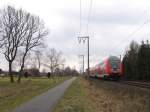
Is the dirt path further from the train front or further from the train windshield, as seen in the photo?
the train windshield

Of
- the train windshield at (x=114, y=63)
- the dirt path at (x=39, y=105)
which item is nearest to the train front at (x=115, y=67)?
the train windshield at (x=114, y=63)

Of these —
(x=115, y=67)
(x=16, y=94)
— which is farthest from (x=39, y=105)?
(x=115, y=67)

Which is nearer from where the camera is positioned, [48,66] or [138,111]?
[138,111]

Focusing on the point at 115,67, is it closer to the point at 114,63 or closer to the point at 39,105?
the point at 114,63

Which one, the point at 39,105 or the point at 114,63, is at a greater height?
the point at 114,63

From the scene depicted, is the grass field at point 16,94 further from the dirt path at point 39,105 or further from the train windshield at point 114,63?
the train windshield at point 114,63

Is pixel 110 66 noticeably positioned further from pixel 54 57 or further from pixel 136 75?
pixel 54 57

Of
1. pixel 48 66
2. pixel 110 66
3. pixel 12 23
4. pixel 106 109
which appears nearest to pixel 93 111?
pixel 106 109

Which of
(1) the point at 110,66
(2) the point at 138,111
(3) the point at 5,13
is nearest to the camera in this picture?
(2) the point at 138,111

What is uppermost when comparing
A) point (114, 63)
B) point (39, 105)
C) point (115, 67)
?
point (114, 63)

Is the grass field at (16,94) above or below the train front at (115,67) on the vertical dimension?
below

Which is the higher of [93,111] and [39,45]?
[39,45]

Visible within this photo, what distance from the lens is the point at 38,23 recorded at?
214ft

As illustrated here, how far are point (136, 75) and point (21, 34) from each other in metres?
24.5
